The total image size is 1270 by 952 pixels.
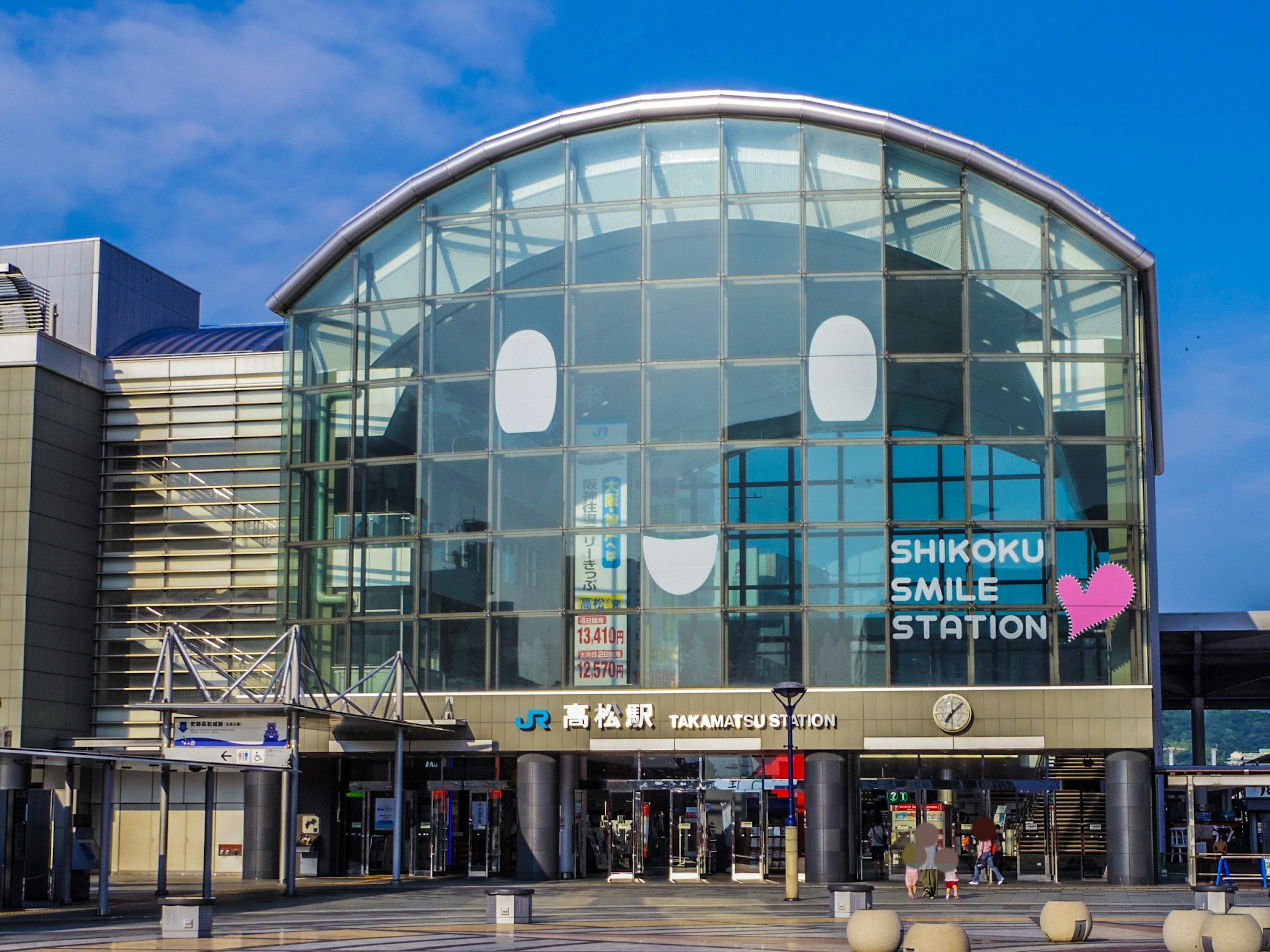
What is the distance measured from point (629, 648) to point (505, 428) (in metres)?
6.78

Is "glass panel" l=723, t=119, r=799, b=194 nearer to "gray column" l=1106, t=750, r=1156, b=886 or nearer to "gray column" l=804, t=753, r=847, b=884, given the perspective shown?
"gray column" l=804, t=753, r=847, b=884

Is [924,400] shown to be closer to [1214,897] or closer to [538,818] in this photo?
[538,818]

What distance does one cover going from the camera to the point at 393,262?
4556 centimetres

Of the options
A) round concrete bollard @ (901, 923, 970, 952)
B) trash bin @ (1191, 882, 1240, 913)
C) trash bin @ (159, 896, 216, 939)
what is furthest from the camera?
trash bin @ (1191, 882, 1240, 913)

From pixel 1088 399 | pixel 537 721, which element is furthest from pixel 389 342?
pixel 1088 399

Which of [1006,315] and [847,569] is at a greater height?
[1006,315]

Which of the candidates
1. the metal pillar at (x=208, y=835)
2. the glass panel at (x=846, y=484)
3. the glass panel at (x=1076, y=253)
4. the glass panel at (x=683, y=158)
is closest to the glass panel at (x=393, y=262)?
the glass panel at (x=683, y=158)

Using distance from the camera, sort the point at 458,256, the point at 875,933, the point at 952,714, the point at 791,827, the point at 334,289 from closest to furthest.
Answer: the point at 875,933 < the point at 791,827 < the point at 952,714 < the point at 458,256 < the point at 334,289

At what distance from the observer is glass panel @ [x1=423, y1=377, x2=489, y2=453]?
143 ft

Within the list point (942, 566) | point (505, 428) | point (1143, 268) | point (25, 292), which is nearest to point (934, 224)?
point (1143, 268)

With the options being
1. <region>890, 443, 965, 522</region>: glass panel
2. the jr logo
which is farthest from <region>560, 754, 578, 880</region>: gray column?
<region>890, 443, 965, 522</region>: glass panel

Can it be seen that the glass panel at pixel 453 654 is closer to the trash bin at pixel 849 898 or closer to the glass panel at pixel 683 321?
the glass panel at pixel 683 321

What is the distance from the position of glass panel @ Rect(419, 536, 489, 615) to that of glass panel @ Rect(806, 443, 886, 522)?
346 inches

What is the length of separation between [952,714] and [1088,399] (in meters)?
8.83
